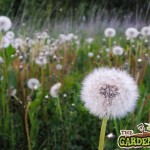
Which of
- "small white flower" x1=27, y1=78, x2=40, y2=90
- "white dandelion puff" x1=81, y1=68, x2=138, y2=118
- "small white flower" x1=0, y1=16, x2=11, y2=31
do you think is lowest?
"white dandelion puff" x1=81, y1=68, x2=138, y2=118

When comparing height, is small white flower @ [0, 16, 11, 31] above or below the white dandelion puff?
above

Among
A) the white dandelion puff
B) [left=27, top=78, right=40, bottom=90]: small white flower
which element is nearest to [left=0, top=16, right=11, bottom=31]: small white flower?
[left=27, top=78, right=40, bottom=90]: small white flower

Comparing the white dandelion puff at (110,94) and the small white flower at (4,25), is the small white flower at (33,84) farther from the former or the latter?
the white dandelion puff at (110,94)

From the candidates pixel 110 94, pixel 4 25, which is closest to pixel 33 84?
pixel 4 25

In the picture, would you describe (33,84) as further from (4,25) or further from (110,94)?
(110,94)

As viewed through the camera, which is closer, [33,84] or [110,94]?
[110,94]

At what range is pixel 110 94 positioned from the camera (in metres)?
1.22

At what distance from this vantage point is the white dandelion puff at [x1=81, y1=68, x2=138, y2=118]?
122cm

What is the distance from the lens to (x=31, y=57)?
117 inches

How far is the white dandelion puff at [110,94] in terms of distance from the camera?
1224 mm

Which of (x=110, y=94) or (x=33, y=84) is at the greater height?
(x=33, y=84)

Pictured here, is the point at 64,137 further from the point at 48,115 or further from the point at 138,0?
the point at 138,0

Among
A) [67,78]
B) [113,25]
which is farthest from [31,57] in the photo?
[113,25]

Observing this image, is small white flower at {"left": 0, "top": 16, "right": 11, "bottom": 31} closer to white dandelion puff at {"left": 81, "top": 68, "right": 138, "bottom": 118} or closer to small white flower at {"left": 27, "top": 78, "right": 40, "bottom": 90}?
small white flower at {"left": 27, "top": 78, "right": 40, "bottom": 90}
